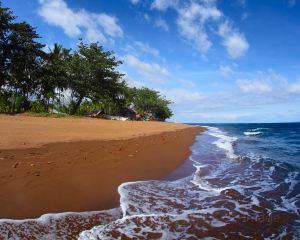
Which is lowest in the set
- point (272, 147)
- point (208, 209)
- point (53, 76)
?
point (208, 209)

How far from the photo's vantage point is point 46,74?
36.1m

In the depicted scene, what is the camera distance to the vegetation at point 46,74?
3055 cm

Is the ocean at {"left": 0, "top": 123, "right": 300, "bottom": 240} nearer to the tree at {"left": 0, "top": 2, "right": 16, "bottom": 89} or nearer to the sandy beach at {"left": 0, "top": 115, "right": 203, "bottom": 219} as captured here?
the sandy beach at {"left": 0, "top": 115, "right": 203, "bottom": 219}

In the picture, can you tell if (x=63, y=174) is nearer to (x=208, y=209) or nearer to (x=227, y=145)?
(x=208, y=209)

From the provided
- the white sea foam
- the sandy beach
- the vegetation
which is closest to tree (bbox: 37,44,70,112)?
the vegetation

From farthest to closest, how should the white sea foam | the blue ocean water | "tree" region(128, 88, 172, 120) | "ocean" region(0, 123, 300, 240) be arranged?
"tree" region(128, 88, 172, 120) < the blue ocean water < the white sea foam < "ocean" region(0, 123, 300, 240)

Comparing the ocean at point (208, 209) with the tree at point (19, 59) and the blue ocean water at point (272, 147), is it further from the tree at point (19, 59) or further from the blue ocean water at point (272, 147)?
the tree at point (19, 59)

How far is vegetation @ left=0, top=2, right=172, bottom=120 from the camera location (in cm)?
3055

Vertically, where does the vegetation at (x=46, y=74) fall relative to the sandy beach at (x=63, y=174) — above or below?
above

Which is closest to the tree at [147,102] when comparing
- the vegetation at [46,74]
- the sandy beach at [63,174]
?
the vegetation at [46,74]

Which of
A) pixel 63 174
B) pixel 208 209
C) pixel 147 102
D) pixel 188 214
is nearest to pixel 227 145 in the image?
pixel 208 209

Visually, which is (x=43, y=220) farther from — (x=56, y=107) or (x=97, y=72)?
(x=56, y=107)

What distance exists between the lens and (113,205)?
4930mm

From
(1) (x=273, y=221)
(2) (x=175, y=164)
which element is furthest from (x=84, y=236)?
(2) (x=175, y=164)
